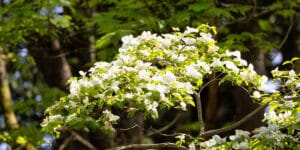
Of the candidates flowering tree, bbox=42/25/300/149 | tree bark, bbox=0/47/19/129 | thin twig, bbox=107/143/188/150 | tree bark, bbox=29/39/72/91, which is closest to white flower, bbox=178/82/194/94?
flowering tree, bbox=42/25/300/149

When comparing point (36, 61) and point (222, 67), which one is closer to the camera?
point (222, 67)

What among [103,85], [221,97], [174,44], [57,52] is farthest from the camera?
[221,97]

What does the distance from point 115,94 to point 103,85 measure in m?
0.13

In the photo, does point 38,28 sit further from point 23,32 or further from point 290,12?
point 290,12

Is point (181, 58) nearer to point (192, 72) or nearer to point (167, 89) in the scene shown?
point (192, 72)

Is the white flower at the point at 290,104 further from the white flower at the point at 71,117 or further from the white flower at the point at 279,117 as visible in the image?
the white flower at the point at 71,117

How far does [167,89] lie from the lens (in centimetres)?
340

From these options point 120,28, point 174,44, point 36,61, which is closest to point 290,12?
point 120,28

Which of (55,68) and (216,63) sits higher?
(55,68)

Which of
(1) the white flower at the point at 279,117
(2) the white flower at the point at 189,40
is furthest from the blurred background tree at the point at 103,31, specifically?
(1) the white flower at the point at 279,117

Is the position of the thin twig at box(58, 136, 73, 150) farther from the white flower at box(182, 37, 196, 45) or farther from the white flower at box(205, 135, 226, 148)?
the white flower at box(205, 135, 226, 148)

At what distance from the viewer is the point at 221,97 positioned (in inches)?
426

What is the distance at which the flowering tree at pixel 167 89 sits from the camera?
11.1 ft

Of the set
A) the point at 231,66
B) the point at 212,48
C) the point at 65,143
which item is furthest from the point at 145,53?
the point at 65,143
